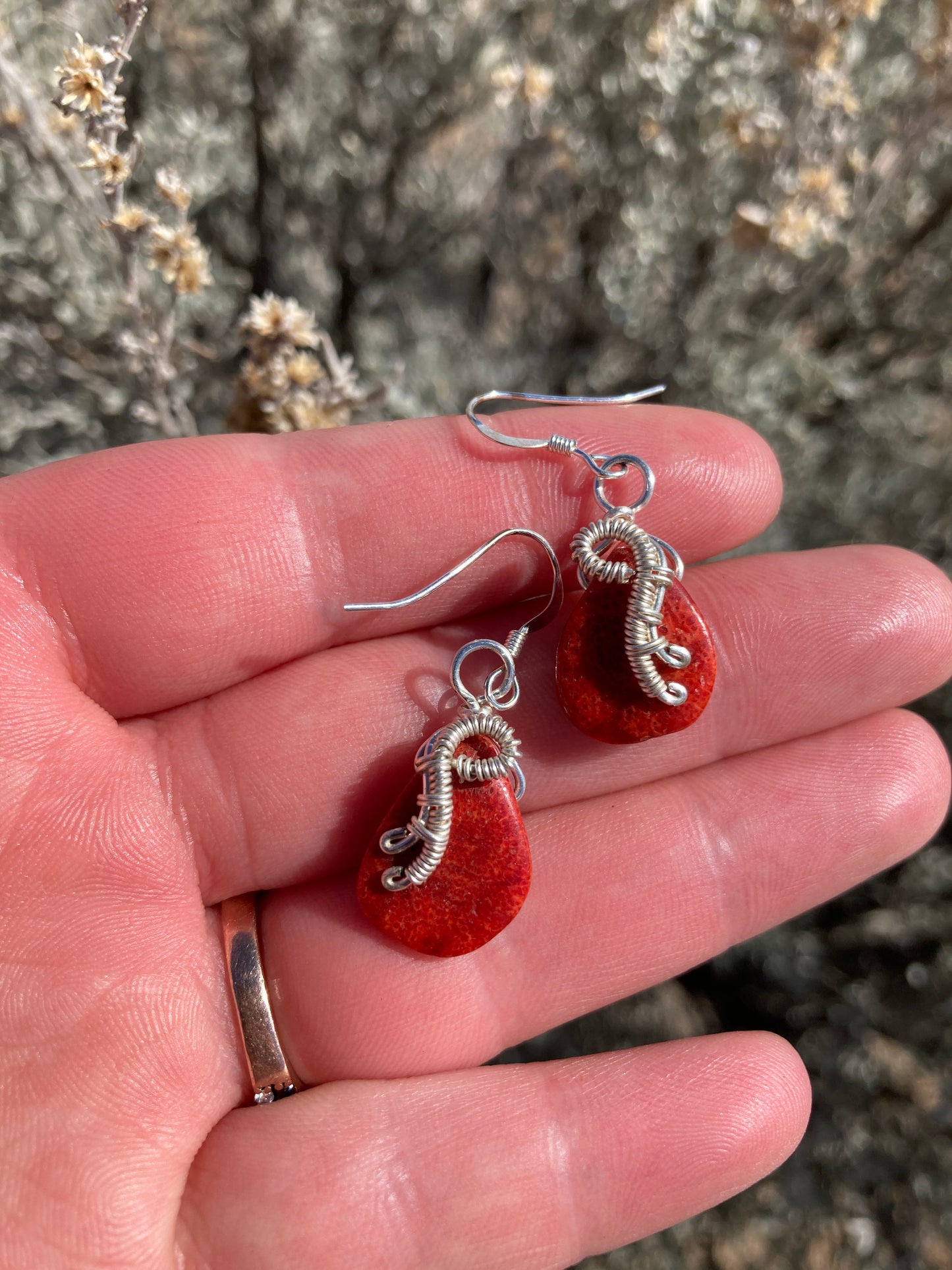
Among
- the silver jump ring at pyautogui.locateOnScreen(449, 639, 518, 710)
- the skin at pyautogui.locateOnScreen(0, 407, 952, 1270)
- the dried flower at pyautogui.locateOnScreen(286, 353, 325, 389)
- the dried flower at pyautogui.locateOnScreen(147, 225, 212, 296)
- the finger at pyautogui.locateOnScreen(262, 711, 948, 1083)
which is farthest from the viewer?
the dried flower at pyautogui.locateOnScreen(286, 353, 325, 389)

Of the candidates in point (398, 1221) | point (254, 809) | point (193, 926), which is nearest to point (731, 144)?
point (254, 809)

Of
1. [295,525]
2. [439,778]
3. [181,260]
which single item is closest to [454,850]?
[439,778]

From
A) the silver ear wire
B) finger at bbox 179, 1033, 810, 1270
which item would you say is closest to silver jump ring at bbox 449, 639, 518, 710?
the silver ear wire

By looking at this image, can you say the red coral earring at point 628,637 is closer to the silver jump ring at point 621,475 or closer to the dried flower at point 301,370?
the silver jump ring at point 621,475

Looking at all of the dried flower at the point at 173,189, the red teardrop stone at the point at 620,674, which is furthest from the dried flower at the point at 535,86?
the red teardrop stone at the point at 620,674

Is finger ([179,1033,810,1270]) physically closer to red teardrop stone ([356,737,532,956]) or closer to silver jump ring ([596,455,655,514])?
red teardrop stone ([356,737,532,956])

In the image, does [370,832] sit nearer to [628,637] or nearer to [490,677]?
[490,677]

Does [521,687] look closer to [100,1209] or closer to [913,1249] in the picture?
[100,1209]
